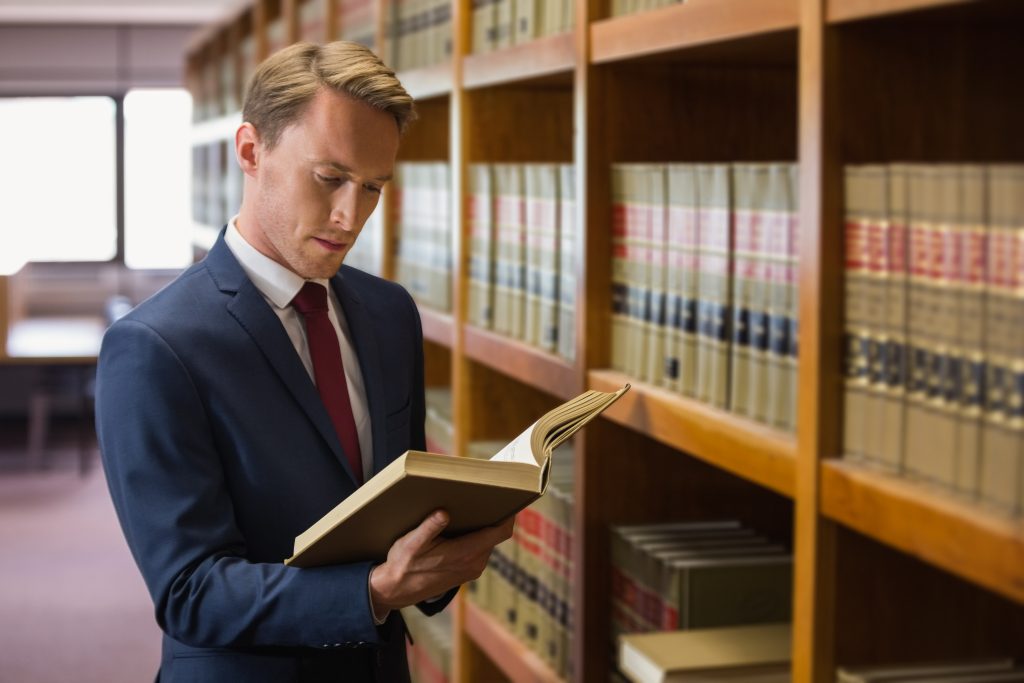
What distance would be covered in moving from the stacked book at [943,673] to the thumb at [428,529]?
47 cm

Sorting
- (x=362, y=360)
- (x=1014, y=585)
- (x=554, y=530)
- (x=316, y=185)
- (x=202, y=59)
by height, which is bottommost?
(x=554, y=530)

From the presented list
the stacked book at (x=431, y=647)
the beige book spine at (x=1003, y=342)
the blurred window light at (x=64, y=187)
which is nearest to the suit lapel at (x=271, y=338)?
the beige book spine at (x=1003, y=342)

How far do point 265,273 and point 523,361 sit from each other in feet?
2.62

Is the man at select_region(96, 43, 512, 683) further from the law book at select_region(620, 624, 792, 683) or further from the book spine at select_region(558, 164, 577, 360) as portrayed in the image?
the book spine at select_region(558, 164, 577, 360)

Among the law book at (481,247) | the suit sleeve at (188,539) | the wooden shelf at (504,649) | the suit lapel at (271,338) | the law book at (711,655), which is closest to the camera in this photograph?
the suit sleeve at (188,539)

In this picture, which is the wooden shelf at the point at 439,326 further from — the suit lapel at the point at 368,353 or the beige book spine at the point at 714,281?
the beige book spine at the point at 714,281

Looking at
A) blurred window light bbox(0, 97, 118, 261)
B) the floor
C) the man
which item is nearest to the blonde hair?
the man

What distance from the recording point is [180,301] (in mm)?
1603

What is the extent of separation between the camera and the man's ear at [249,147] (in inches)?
64.6

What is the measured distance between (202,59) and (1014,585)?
24.7 feet

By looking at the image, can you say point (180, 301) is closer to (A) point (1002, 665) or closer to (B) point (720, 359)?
(B) point (720, 359)

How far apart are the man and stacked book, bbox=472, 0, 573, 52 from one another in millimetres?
709

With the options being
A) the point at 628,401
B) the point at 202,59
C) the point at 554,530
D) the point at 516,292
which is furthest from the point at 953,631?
the point at 202,59

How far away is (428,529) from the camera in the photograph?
4.66 ft
